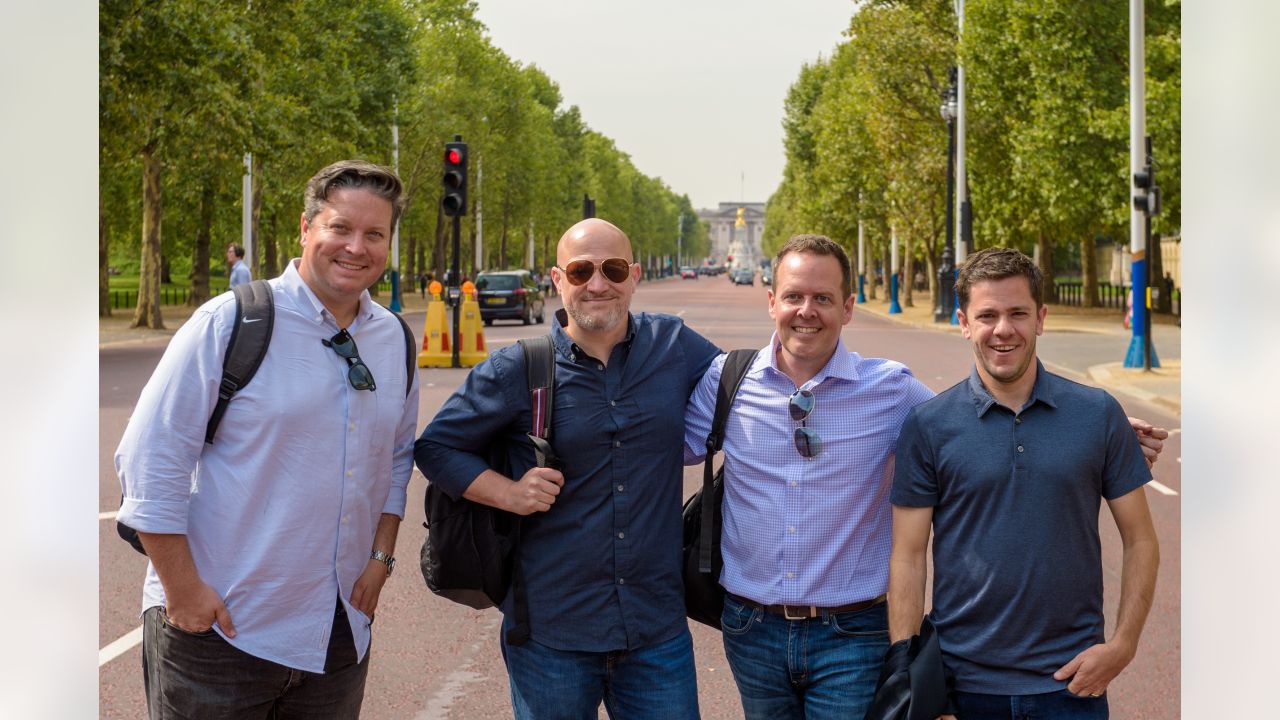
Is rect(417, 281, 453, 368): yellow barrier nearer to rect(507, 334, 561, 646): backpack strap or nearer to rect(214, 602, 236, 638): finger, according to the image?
rect(507, 334, 561, 646): backpack strap

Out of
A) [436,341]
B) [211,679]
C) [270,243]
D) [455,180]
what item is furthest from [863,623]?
[270,243]

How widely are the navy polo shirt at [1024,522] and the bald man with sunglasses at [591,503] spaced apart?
2.15 feet

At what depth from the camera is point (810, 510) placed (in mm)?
3324

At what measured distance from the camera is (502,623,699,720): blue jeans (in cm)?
330

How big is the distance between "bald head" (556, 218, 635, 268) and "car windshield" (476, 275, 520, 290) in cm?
3251

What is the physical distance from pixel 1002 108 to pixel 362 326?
1442 inches

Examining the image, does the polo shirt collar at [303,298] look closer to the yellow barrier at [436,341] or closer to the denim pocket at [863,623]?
the denim pocket at [863,623]

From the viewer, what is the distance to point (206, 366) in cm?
296

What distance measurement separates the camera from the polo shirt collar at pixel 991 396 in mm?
3059

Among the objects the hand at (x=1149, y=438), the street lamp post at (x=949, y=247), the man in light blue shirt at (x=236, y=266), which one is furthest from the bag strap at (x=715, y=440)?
the street lamp post at (x=949, y=247)

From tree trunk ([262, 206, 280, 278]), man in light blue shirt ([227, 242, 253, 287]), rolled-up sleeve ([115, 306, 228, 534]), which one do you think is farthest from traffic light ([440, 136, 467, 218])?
tree trunk ([262, 206, 280, 278])

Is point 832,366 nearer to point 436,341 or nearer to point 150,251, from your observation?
point 436,341
